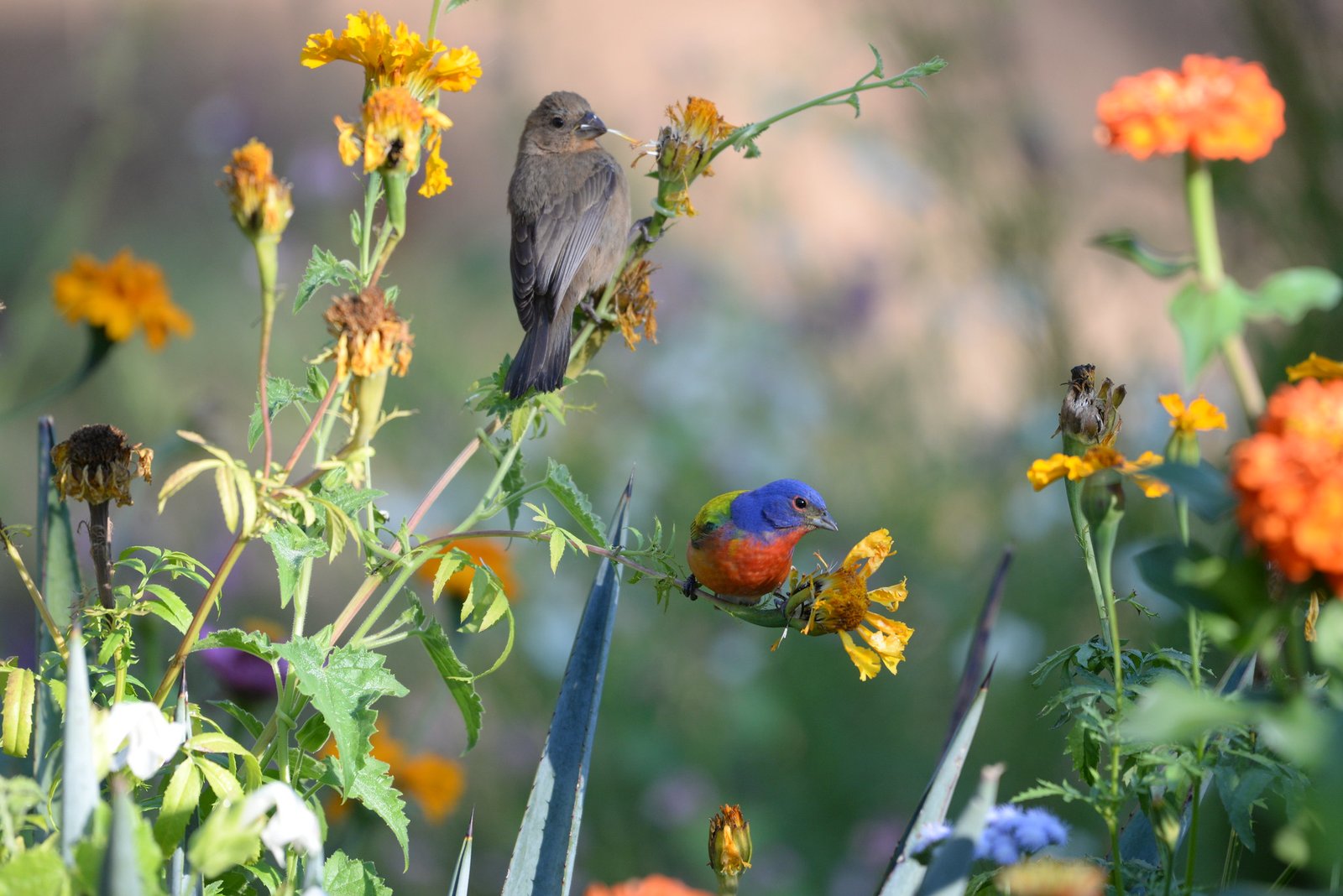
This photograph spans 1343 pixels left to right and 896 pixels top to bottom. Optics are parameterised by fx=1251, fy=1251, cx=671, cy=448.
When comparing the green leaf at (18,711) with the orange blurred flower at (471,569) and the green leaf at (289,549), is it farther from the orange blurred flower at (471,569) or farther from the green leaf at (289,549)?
the orange blurred flower at (471,569)

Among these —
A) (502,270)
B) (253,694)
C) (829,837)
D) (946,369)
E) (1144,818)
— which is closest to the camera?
(1144,818)

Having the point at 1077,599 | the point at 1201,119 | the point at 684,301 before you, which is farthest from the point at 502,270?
the point at 1201,119

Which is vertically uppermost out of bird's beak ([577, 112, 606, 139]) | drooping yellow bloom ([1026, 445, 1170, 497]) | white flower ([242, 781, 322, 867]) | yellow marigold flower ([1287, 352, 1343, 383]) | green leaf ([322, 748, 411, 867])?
bird's beak ([577, 112, 606, 139])

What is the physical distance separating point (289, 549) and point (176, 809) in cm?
20

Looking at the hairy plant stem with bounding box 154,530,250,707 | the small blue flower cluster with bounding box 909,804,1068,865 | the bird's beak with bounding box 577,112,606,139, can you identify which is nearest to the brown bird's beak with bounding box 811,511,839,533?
the small blue flower cluster with bounding box 909,804,1068,865

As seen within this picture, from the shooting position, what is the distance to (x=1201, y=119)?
2.23 ft

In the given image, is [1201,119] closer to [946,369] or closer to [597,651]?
[597,651]

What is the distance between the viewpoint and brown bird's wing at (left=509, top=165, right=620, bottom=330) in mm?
1751

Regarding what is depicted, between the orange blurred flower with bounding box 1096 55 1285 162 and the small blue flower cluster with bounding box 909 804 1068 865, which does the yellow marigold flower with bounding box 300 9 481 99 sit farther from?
the small blue flower cluster with bounding box 909 804 1068 865

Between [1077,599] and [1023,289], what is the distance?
744 mm

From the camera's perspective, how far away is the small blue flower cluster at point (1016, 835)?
0.86m

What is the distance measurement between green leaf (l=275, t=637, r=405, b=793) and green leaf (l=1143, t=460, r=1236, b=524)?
0.57m

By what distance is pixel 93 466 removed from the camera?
1027 millimetres

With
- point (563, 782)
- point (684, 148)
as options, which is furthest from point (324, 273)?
point (563, 782)
